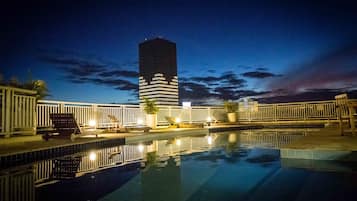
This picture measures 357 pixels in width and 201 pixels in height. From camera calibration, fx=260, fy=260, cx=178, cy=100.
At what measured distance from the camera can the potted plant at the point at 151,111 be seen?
11531mm

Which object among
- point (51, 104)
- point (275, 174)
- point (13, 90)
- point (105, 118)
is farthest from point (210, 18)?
point (275, 174)

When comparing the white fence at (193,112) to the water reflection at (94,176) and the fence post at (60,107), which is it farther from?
the water reflection at (94,176)

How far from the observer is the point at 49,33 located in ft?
56.9

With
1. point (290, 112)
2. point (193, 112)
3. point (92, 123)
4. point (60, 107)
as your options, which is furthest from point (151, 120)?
point (290, 112)

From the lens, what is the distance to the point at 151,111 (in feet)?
38.1

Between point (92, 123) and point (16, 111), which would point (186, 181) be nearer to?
point (16, 111)

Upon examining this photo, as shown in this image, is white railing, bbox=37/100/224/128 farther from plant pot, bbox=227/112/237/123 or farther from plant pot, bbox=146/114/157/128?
plant pot, bbox=227/112/237/123

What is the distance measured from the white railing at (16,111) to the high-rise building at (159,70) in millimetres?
67414

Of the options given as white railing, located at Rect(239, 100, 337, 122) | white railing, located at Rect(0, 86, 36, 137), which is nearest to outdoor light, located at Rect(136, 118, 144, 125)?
white railing, located at Rect(0, 86, 36, 137)

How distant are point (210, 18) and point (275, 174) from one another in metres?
15.5

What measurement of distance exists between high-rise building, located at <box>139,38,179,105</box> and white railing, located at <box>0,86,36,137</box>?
6741 cm

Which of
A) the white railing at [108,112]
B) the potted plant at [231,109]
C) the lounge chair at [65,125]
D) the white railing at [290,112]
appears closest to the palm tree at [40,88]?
the white railing at [108,112]

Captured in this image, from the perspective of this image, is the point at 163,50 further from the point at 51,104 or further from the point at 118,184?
the point at 118,184

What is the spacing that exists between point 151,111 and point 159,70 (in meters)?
70.6
